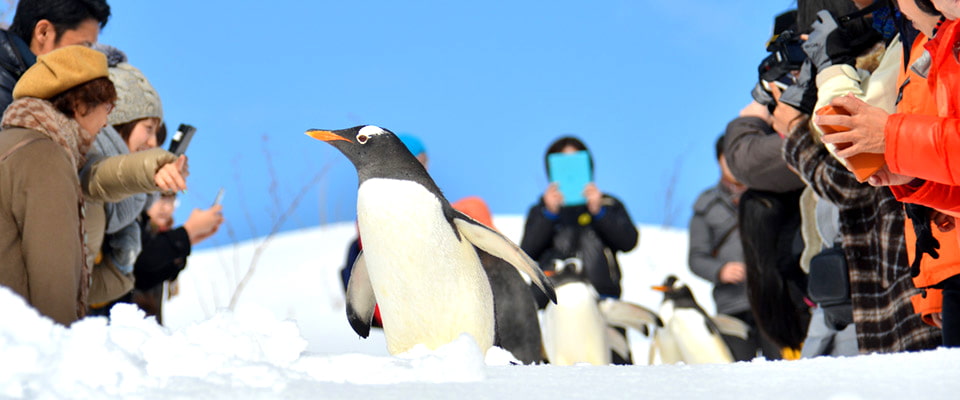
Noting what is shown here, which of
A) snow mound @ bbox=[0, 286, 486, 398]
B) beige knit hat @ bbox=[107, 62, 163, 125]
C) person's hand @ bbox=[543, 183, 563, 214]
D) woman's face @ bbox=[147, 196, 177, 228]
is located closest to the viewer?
snow mound @ bbox=[0, 286, 486, 398]

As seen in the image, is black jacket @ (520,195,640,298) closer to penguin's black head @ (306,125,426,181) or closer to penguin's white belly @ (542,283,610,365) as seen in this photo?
penguin's white belly @ (542,283,610,365)

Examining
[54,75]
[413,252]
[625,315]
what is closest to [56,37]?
[54,75]

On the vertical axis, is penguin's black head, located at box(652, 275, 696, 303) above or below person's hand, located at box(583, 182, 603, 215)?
below

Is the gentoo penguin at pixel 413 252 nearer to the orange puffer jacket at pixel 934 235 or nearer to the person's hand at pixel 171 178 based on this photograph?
the person's hand at pixel 171 178

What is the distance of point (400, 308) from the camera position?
6.56ft

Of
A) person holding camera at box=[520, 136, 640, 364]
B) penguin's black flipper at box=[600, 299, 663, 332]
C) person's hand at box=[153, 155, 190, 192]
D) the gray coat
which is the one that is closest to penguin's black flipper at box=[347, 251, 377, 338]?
person's hand at box=[153, 155, 190, 192]

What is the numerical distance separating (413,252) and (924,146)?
100 centimetres

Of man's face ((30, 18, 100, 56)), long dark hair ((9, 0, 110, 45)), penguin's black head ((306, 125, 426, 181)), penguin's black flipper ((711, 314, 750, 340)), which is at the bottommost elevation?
penguin's black flipper ((711, 314, 750, 340))

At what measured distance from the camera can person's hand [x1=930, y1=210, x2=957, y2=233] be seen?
79.0 inches

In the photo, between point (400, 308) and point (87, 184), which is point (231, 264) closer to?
point (87, 184)

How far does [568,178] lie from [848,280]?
1211mm

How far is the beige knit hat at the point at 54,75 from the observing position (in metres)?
2.42

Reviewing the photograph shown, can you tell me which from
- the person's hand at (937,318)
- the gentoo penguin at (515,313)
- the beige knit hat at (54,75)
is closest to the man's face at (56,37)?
the beige knit hat at (54,75)

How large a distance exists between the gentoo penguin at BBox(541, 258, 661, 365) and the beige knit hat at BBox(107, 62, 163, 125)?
208 centimetres
